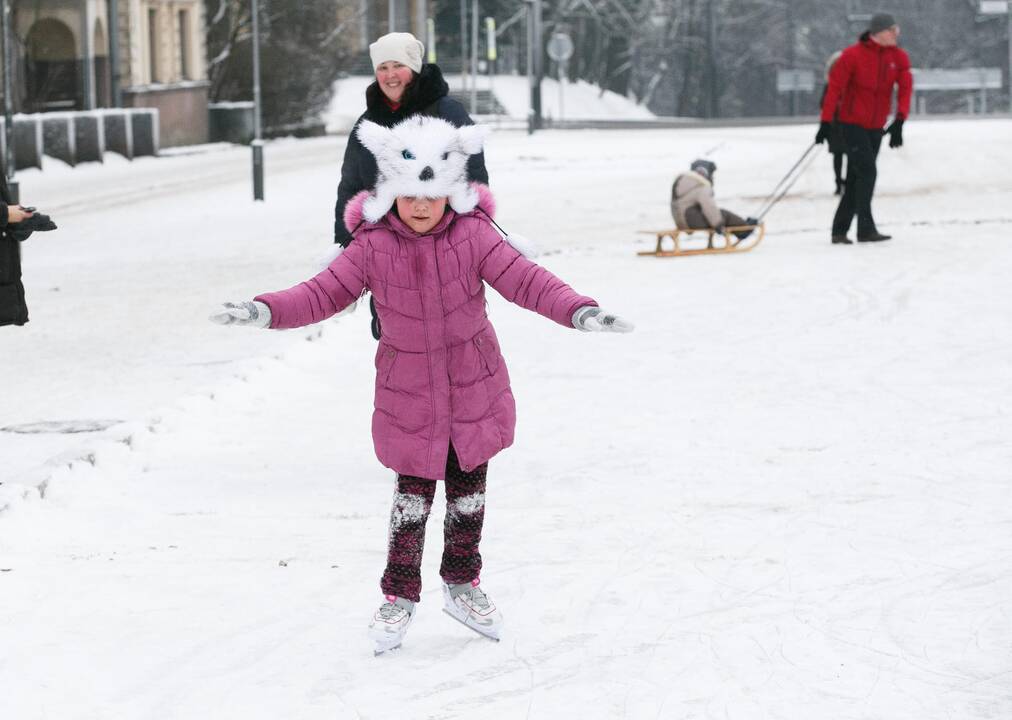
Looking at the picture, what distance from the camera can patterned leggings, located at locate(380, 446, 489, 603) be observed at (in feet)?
15.5

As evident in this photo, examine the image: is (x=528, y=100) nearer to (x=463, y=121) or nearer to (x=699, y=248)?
(x=699, y=248)

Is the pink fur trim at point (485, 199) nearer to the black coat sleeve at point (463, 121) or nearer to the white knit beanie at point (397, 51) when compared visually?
the black coat sleeve at point (463, 121)

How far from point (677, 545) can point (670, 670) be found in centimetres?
131

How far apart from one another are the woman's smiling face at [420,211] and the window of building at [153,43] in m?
41.8

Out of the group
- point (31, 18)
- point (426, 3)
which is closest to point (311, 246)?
point (31, 18)

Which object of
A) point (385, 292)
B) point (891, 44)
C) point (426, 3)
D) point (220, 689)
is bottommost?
point (220, 689)

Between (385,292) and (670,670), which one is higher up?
(385,292)

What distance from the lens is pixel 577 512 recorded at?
20.7 feet

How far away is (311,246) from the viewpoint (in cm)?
1738

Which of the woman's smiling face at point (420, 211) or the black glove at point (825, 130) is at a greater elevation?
the black glove at point (825, 130)

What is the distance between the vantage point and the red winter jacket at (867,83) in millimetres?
14422

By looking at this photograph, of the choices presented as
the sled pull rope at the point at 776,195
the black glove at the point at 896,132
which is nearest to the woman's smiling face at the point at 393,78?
the black glove at the point at 896,132

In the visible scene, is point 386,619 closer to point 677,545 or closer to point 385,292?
point 385,292

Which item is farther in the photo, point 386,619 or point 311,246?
point 311,246
